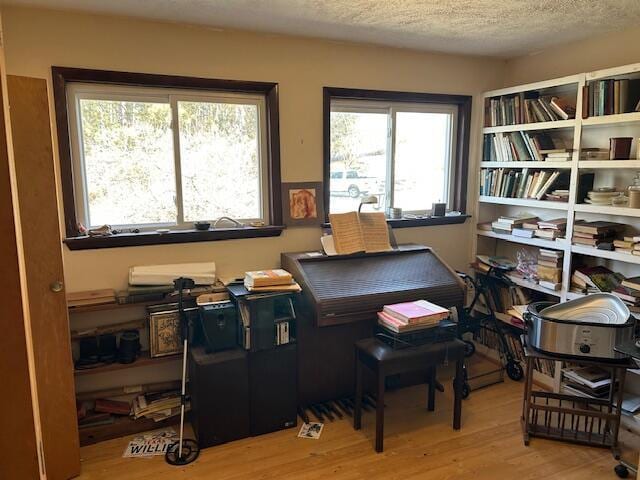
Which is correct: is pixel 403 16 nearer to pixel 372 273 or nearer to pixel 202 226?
pixel 372 273

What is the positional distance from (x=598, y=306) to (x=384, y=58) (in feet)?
7.17

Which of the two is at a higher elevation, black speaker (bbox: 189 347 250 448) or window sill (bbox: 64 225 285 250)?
window sill (bbox: 64 225 285 250)

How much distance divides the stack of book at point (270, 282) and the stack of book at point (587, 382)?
192 centimetres

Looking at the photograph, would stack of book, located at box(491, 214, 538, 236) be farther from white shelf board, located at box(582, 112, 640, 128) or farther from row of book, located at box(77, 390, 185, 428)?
row of book, located at box(77, 390, 185, 428)

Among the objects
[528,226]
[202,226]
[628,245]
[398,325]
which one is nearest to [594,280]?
[628,245]

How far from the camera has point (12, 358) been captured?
917 mm

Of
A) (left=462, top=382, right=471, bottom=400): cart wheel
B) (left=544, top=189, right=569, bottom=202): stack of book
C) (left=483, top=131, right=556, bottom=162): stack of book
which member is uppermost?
(left=483, top=131, right=556, bottom=162): stack of book

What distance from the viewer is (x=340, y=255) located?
10.3 ft

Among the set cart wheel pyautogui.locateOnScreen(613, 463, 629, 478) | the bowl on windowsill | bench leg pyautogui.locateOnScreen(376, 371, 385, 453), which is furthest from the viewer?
the bowl on windowsill

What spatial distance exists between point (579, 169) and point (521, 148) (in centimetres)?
52

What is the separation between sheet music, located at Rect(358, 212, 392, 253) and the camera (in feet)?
10.7

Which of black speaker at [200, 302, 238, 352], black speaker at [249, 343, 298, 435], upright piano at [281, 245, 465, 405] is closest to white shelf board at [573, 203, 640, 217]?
upright piano at [281, 245, 465, 405]

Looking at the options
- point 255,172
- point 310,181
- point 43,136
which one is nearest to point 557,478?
point 310,181

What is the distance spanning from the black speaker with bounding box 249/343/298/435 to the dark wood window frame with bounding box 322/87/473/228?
44.0 inches
